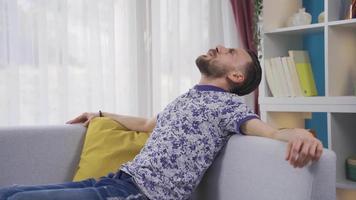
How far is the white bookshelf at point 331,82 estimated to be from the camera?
7.82 feet

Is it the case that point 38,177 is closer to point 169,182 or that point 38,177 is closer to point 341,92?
point 169,182

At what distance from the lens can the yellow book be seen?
2561 mm

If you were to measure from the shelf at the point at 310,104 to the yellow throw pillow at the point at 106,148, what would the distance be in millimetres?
1001

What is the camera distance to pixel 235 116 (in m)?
1.54

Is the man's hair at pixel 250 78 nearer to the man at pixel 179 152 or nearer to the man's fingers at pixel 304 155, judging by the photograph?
the man at pixel 179 152

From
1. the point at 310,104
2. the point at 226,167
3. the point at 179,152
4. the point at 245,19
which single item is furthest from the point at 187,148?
the point at 245,19

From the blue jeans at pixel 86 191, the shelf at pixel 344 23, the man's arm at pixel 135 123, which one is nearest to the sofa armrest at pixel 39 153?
the man's arm at pixel 135 123

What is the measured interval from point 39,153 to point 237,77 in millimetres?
966

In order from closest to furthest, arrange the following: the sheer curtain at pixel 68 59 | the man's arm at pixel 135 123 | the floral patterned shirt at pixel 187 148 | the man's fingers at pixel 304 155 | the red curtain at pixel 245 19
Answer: the man's fingers at pixel 304 155 < the floral patterned shirt at pixel 187 148 < the man's arm at pixel 135 123 < the sheer curtain at pixel 68 59 < the red curtain at pixel 245 19

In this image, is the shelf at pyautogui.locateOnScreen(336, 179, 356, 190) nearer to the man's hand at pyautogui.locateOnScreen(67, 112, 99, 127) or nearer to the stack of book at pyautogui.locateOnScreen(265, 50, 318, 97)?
the stack of book at pyautogui.locateOnScreen(265, 50, 318, 97)

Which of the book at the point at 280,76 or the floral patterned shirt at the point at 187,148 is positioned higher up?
the book at the point at 280,76

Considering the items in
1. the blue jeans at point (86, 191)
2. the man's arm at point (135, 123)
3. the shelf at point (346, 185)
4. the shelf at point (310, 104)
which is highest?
the shelf at point (310, 104)

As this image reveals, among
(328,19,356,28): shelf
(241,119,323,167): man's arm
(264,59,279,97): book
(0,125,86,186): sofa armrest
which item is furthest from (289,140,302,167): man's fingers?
(264,59,279,97): book

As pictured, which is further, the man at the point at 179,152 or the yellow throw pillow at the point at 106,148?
the yellow throw pillow at the point at 106,148
